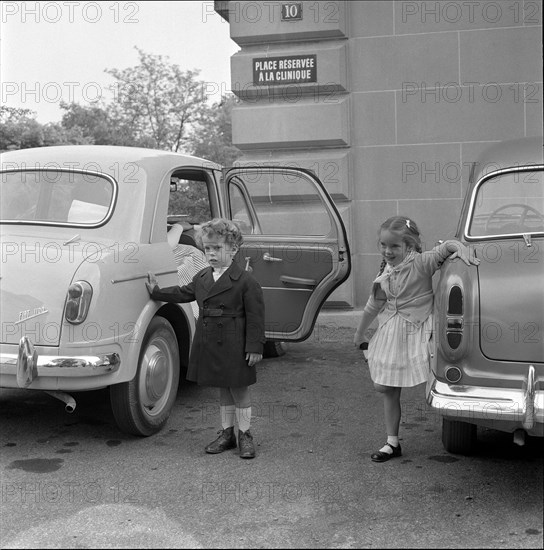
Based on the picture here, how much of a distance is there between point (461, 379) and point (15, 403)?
3.54 metres

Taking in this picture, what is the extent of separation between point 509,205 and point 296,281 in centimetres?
203

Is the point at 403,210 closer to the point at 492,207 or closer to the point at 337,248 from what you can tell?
the point at 337,248

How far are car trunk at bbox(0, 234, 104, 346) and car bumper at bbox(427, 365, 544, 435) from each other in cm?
218

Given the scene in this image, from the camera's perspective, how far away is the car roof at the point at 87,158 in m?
5.57

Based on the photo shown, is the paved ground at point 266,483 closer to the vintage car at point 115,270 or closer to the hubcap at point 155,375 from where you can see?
the hubcap at point 155,375

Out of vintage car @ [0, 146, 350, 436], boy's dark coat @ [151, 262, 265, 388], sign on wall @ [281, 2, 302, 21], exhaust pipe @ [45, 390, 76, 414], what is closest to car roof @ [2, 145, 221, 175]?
vintage car @ [0, 146, 350, 436]

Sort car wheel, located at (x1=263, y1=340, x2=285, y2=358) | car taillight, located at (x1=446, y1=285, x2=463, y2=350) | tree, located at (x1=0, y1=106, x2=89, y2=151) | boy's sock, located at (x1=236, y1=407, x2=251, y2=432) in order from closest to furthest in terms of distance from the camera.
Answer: car taillight, located at (x1=446, y1=285, x2=463, y2=350)
boy's sock, located at (x1=236, y1=407, x2=251, y2=432)
car wheel, located at (x1=263, y1=340, x2=285, y2=358)
tree, located at (x1=0, y1=106, x2=89, y2=151)

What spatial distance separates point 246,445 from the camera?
16.0ft

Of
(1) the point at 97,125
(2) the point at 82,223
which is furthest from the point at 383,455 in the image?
(1) the point at 97,125

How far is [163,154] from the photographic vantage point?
5.93m

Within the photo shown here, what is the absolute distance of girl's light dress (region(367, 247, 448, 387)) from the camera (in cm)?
463

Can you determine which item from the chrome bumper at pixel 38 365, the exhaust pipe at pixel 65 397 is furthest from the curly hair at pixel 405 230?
the exhaust pipe at pixel 65 397

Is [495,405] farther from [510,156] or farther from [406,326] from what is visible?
[510,156]

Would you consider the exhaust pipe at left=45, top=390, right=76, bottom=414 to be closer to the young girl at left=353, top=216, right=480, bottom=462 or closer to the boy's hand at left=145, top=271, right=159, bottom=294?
the boy's hand at left=145, top=271, right=159, bottom=294
